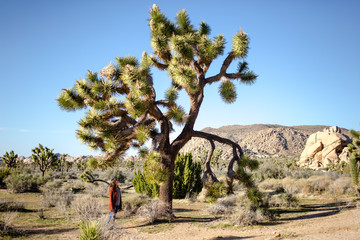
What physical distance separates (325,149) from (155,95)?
34.2 meters

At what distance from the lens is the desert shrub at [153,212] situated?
8547 mm

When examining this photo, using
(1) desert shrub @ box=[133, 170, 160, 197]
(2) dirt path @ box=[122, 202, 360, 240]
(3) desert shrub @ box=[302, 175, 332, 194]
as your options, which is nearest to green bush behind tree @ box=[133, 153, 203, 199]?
(1) desert shrub @ box=[133, 170, 160, 197]

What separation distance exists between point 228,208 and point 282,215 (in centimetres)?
185

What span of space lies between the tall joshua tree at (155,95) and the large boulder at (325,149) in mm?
29424

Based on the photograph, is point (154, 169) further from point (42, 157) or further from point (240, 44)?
point (42, 157)

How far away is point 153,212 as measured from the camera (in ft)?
28.2

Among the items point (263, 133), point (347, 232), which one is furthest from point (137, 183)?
point (263, 133)

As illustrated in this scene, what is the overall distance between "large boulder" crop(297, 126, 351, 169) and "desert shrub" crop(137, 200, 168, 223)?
98.9 feet

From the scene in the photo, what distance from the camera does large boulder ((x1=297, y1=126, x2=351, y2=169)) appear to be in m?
34.3

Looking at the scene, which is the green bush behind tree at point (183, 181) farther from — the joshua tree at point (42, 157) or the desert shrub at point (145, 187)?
the joshua tree at point (42, 157)

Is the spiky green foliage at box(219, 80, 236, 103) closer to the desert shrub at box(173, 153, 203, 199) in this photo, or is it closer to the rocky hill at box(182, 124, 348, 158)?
the desert shrub at box(173, 153, 203, 199)

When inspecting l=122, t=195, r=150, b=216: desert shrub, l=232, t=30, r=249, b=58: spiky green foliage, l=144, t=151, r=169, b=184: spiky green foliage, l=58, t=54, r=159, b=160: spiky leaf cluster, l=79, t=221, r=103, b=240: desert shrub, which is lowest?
l=122, t=195, r=150, b=216: desert shrub

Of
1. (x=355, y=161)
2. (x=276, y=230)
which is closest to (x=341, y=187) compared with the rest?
(x=355, y=161)

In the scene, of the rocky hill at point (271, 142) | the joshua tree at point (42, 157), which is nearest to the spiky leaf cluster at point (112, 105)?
the joshua tree at point (42, 157)
